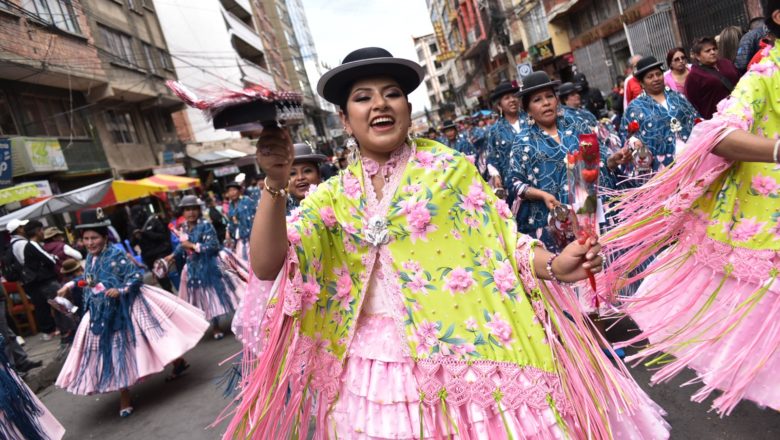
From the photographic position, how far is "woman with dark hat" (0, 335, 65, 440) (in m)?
3.82

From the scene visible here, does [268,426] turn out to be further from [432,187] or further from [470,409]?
[432,187]

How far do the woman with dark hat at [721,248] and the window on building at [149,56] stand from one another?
24560 millimetres

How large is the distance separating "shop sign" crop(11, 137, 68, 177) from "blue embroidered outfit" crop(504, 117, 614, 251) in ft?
48.0

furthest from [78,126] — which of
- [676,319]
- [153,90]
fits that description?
[676,319]

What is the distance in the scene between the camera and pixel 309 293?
2.12 metres

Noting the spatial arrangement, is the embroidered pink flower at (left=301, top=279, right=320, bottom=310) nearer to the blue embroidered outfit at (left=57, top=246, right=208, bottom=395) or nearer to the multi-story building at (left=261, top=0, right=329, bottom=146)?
the blue embroidered outfit at (left=57, top=246, right=208, bottom=395)

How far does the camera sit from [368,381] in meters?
2.05

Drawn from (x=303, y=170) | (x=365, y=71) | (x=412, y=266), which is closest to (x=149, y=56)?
(x=303, y=170)

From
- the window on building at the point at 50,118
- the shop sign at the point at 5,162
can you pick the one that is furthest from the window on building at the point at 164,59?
the shop sign at the point at 5,162

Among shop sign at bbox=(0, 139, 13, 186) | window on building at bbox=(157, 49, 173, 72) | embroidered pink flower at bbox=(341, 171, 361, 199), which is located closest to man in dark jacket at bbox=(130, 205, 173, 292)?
shop sign at bbox=(0, 139, 13, 186)

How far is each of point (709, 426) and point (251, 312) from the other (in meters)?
2.53

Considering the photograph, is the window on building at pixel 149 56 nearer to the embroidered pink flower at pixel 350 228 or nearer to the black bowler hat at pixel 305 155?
the black bowler hat at pixel 305 155

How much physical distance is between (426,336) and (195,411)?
3.78 meters

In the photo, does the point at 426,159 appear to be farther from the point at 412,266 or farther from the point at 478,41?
the point at 478,41
